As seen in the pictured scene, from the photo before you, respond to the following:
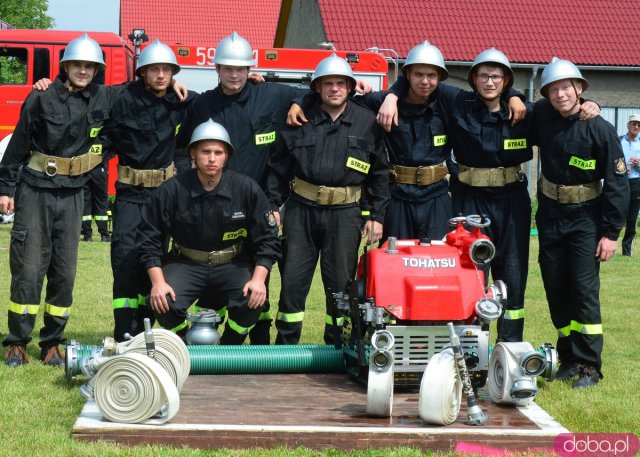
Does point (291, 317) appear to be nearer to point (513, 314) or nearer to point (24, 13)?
point (513, 314)

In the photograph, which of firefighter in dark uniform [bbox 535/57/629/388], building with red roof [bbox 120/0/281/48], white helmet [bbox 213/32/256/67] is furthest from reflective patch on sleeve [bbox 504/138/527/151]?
building with red roof [bbox 120/0/281/48]

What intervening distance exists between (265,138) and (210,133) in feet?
2.40

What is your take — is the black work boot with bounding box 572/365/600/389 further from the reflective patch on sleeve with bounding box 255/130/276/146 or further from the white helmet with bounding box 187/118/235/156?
the white helmet with bounding box 187/118/235/156

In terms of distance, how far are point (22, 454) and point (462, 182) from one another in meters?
3.55

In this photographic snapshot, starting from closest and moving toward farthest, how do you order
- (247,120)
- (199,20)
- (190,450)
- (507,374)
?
1. (190,450)
2. (507,374)
3. (247,120)
4. (199,20)

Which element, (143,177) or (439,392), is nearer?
(439,392)

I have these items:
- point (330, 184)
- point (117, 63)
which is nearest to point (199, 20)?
point (117, 63)

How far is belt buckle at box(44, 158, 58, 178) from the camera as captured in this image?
6.97 m

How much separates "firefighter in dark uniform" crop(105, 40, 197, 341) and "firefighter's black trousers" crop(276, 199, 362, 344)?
103 centimetres

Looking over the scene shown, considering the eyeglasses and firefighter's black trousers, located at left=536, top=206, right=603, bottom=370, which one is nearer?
firefighter's black trousers, located at left=536, top=206, right=603, bottom=370

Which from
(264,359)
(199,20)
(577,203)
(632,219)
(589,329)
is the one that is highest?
(199,20)

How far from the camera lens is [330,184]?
6934 millimetres

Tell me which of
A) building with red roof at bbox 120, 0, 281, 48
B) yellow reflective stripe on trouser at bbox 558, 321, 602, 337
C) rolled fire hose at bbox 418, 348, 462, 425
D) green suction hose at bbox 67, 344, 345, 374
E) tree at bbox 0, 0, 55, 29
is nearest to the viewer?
rolled fire hose at bbox 418, 348, 462, 425

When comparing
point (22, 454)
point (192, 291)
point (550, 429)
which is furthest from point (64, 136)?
point (550, 429)
